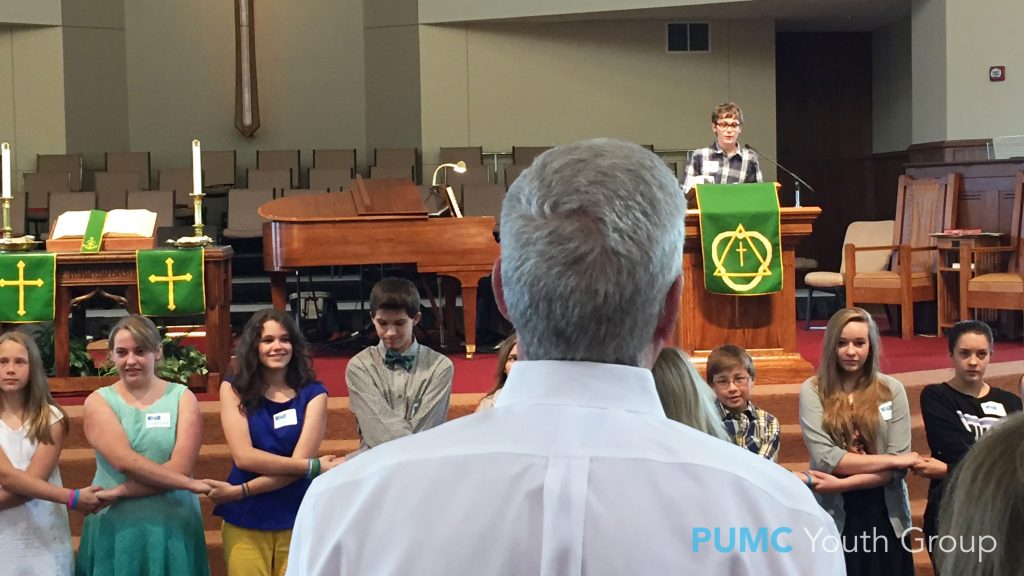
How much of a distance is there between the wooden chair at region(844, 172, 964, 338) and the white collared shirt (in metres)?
6.81

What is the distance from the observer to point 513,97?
1138 cm

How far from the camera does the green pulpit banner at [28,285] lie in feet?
18.5

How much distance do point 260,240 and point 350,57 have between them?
2.69m

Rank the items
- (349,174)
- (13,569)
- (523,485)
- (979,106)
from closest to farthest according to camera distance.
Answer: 1. (523,485)
2. (13,569)
3. (979,106)
4. (349,174)

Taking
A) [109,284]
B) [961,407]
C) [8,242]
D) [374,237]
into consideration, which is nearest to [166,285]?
[109,284]

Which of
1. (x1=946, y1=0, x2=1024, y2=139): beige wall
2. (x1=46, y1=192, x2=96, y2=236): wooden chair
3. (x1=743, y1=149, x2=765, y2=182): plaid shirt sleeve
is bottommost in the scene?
(x1=743, y1=149, x2=765, y2=182): plaid shirt sleeve

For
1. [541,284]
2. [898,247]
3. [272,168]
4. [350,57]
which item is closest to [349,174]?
[272,168]

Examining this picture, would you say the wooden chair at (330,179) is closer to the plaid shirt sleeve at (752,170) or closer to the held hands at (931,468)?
the plaid shirt sleeve at (752,170)

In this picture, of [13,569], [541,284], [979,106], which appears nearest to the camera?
[541,284]

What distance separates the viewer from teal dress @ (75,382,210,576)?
12.3 feet

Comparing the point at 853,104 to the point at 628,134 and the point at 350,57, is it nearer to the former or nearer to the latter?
the point at 628,134

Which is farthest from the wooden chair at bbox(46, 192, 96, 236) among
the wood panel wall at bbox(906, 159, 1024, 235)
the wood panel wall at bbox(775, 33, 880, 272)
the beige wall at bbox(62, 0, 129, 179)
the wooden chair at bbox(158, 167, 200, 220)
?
the wood panel wall at bbox(906, 159, 1024, 235)

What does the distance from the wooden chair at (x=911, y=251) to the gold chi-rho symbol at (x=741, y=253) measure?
2414mm

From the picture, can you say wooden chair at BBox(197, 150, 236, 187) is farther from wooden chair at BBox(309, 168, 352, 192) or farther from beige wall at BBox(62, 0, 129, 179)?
beige wall at BBox(62, 0, 129, 179)
